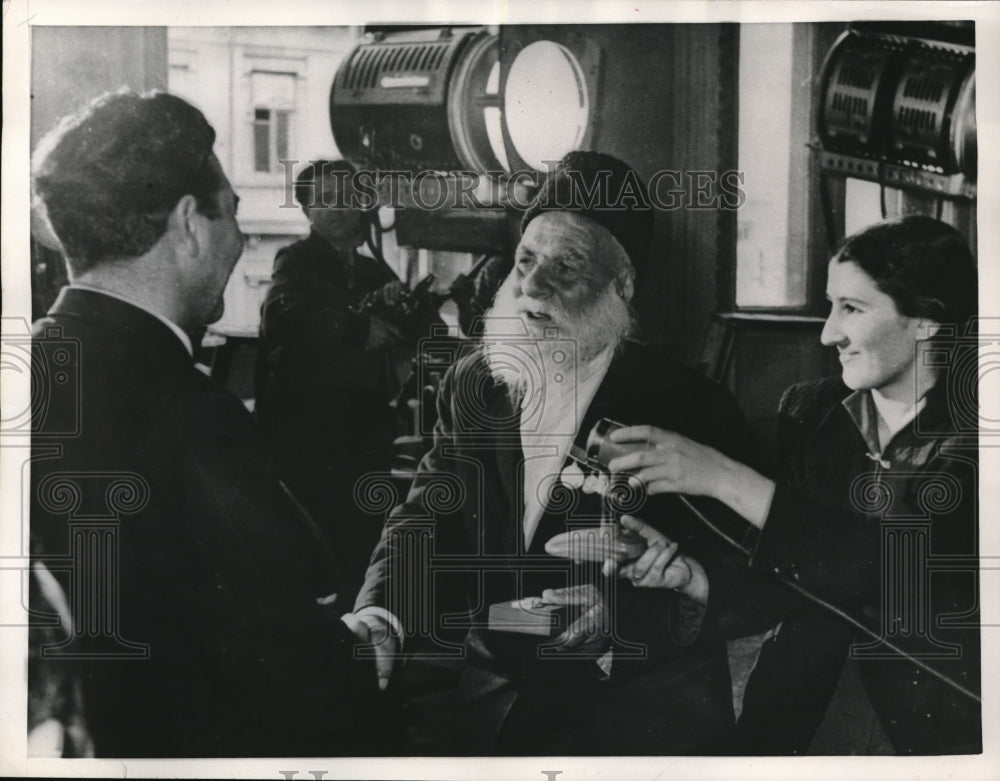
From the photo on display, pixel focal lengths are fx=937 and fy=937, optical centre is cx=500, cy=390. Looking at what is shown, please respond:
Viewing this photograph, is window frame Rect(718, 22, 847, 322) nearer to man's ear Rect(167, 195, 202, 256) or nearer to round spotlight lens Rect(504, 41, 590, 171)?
round spotlight lens Rect(504, 41, 590, 171)

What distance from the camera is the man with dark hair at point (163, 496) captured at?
236 cm

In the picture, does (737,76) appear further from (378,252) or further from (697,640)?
(697,640)

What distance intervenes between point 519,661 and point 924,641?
104cm

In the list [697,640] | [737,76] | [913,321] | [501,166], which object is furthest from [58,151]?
[913,321]

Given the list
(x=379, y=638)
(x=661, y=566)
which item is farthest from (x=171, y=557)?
(x=661, y=566)

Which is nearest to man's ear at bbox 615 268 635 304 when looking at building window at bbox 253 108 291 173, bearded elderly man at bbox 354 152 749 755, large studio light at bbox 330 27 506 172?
bearded elderly man at bbox 354 152 749 755

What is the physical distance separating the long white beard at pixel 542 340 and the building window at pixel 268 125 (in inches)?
26.2

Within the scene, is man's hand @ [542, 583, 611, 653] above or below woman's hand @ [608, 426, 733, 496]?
below

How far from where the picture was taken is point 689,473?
2.37 metres

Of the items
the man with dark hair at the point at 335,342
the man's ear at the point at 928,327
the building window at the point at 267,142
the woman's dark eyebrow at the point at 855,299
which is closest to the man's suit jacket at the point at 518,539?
the man with dark hair at the point at 335,342

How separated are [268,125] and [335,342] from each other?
1.90 feet

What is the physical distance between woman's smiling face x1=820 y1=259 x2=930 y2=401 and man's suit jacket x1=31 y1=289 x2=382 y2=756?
1422 mm

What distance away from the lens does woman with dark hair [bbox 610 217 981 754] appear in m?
2.37

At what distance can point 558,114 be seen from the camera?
2393mm
